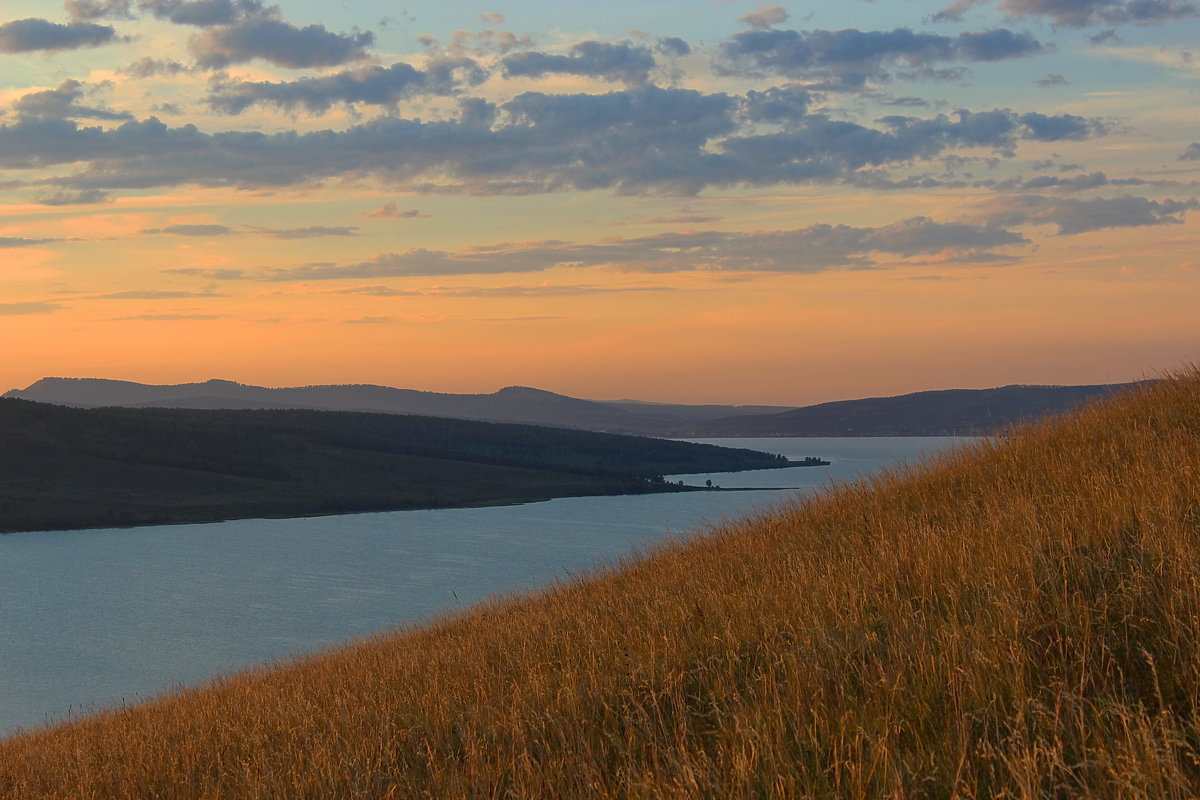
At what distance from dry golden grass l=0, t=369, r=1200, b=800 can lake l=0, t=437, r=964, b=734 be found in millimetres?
8057

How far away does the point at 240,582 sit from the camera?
299ft

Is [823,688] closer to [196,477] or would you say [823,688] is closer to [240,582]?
[240,582]

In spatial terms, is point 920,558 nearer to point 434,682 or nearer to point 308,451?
point 434,682

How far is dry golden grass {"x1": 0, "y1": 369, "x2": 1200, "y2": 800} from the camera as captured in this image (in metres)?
4.48

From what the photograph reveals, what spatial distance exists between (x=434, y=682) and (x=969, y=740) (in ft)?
17.1

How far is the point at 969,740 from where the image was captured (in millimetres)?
4434

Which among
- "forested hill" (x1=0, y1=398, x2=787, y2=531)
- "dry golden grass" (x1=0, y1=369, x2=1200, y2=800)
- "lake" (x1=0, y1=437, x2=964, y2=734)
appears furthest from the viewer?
"forested hill" (x1=0, y1=398, x2=787, y2=531)

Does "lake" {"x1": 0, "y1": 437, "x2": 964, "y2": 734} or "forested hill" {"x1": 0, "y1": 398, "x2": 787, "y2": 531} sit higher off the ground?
"forested hill" {"x1": 0, "y1": 398, "x2": 787, "y2": 531}

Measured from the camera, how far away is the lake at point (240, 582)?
5597 cm

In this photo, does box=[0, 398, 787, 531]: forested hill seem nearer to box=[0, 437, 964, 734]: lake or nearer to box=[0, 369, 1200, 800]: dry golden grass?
box=[0, 437, 964, 734]: lake

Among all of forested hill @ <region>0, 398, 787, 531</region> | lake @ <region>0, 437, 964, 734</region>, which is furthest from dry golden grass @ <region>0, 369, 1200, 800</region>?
forested hill @ <region>0, 398, 787, 531</region>

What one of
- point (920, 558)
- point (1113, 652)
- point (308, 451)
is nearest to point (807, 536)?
point (920, 558)

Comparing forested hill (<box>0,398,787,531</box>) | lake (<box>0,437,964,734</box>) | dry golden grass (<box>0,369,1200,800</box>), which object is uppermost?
dry golden grass (<box>0,369,1200,800</box>)

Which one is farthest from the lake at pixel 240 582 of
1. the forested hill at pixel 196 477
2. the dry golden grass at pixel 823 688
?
the forested hill at pixel 196 477
